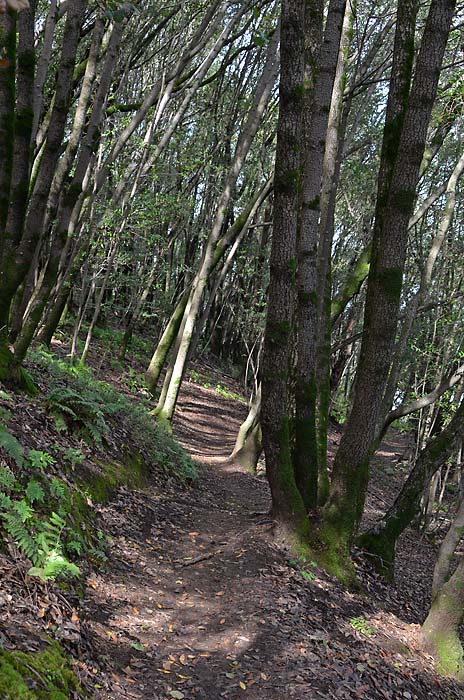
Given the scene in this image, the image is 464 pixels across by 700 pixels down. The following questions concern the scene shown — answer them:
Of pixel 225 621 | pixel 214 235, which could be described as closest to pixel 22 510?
pixel 225 621

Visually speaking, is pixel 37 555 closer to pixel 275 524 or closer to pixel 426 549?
pixel 275 524

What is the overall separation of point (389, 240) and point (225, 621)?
4.53 meters

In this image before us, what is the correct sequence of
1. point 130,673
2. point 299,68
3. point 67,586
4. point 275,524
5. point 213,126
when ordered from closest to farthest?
point 130,673 < point 67,586 < point 299,68 < point 275,524 < point 213,126

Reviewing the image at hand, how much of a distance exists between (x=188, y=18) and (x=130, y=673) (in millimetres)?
14171

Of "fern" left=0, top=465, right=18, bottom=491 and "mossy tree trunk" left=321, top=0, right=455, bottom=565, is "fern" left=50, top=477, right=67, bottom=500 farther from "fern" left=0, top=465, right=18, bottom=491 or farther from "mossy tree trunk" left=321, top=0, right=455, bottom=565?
"mossy tree trunk" left=321, top=0, right=455, bottom=565

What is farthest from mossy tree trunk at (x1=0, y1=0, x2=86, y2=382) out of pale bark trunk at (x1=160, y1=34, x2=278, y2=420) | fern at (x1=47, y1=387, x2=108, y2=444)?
pale bark trunk at (x1=160, y1=34, x2=278, y2=420)

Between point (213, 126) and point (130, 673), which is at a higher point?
point (213, 126)

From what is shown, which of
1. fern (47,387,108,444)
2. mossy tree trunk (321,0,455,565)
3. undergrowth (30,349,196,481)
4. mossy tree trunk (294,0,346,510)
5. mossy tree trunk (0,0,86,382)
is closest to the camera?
mossy tree trunk (0,0,86,382)

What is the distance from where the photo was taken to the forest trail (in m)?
4.71

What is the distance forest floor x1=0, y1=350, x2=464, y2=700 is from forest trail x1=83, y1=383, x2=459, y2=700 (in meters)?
0.01

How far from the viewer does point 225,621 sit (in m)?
5.68

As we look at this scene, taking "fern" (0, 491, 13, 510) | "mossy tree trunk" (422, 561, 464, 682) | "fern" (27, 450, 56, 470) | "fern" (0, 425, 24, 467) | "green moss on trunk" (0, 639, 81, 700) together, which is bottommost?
"mossy tree trunk" (422, 561, 464, 682)

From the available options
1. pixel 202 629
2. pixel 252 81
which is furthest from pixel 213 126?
pixel 202 629

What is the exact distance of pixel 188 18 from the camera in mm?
14352
